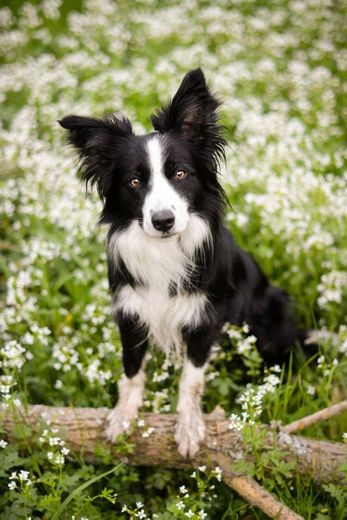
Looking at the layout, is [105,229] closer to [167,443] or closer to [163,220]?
[163,220]

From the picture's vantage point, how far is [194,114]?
3023mm

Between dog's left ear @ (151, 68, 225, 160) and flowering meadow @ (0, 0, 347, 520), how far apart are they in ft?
0.48

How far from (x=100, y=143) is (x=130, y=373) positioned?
1.50 m

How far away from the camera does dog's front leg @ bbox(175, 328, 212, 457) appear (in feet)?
10.1

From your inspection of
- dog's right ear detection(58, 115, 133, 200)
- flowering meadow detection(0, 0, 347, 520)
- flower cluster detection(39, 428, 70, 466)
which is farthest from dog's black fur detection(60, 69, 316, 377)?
flower cluster detection(39, 428, 70, 466)

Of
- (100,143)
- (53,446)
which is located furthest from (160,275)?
(53,446)

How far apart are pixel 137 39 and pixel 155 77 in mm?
1549

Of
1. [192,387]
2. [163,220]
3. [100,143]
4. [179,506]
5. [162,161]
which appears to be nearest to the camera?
[179,506]

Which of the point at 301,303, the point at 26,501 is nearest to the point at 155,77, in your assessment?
the point at 301,303

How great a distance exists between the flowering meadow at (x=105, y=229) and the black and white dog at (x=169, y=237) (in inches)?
7.4

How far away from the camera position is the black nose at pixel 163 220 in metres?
2.82

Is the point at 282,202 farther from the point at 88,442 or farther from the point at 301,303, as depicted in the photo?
the point at 88,442

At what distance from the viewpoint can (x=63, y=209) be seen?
476 centimetres

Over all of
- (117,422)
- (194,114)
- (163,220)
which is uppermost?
(194,114)
